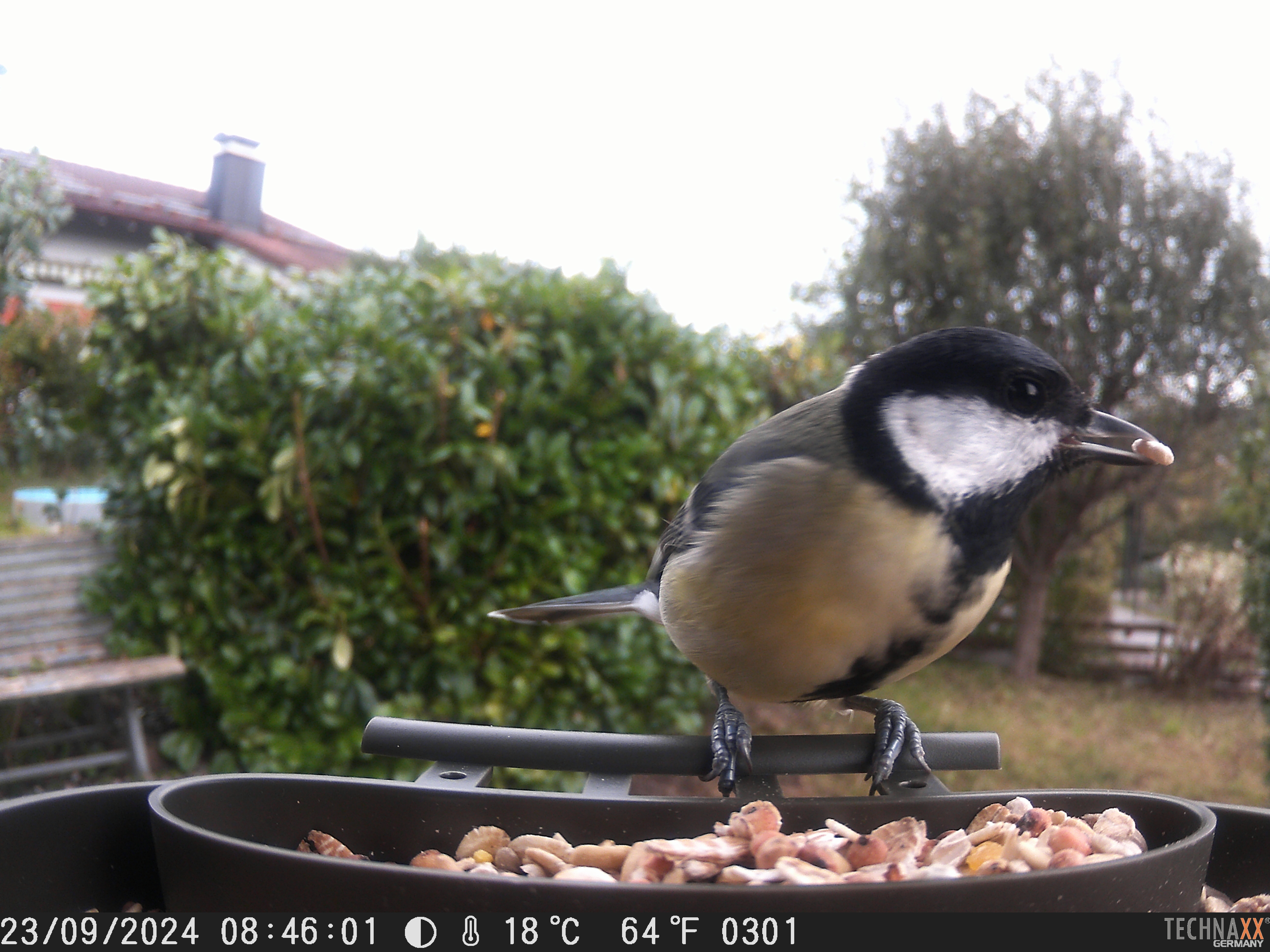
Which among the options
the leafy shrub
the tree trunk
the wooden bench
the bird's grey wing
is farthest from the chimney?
the bird's grey wing

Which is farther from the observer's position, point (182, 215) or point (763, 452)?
point (182, 215)

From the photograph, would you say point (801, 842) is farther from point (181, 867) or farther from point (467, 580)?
point (467, 580)

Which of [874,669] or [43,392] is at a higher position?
[43,392]

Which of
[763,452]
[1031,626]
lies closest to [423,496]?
[763,452]

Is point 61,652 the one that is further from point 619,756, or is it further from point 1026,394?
point 1026,394

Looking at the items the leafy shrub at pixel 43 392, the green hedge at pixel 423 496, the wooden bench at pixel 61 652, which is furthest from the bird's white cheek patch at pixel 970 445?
the leafy shrub at pixel 43 392
